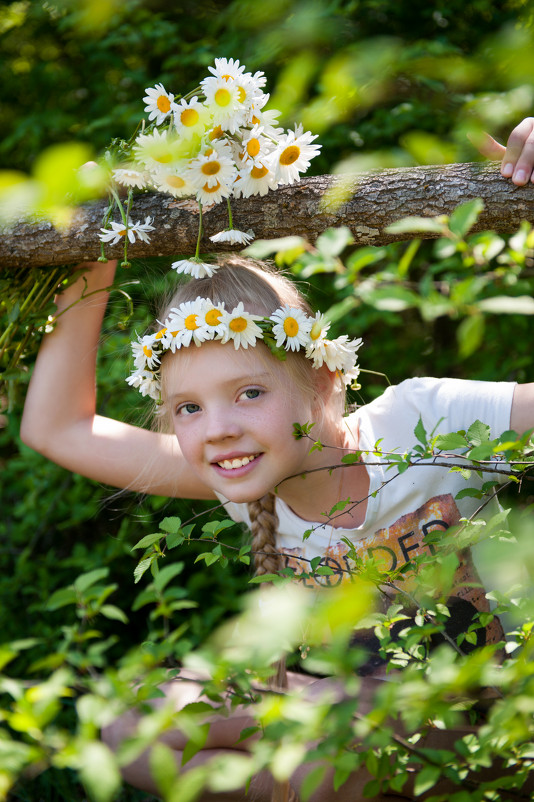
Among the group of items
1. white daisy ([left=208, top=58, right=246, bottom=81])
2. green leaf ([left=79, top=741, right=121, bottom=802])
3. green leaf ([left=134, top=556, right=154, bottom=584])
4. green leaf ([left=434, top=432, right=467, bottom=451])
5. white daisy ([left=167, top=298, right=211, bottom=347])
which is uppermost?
white daisy ([left=208, top=58, right=246, bottom=81])

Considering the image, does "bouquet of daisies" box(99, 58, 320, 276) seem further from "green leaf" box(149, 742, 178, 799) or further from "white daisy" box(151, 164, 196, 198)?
"green leaf" box(149, 742, 178, 799)

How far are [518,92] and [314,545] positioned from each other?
123cm

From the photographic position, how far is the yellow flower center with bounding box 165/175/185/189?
1588mm

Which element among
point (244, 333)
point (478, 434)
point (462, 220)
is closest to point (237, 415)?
point (244, 333)

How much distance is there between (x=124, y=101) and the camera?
11.0ft

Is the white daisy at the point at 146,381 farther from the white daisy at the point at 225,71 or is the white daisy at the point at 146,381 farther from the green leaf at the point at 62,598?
the green leaf at the point at 62,598

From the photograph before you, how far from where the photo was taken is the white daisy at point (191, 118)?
153 cm

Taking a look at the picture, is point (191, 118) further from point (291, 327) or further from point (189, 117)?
point (291, 327)

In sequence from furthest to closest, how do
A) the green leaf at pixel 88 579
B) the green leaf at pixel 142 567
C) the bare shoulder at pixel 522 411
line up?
the bare shoulder at pixel 522 411, the green leaf at pixel 142 567, the green leaf at pixel 88 579

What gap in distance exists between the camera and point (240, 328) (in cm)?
165

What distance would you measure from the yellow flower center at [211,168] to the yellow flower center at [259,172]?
8 cm

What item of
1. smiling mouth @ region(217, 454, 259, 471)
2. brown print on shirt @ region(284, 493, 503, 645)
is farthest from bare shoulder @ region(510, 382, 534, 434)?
smiling mouth @ region(217, 454, 259, 471)

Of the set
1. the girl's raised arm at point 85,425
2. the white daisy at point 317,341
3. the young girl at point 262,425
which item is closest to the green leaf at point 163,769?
the young girl at point 262,425

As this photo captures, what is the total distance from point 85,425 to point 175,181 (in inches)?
31.1
